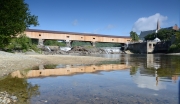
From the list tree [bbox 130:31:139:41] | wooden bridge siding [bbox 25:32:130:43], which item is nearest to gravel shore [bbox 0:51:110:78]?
wooden bridge siding [bbox 25:32:130:43]

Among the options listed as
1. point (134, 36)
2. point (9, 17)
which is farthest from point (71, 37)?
point (9, 17)

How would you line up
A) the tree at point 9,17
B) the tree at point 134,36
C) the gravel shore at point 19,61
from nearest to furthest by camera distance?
the gravel shore at point 19,61 → the tree at point 9,17 → the tree at point 134,36

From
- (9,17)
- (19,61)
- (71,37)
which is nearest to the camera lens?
(19,61)

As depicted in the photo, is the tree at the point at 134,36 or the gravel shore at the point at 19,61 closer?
the gravel shore at the point at 19,61

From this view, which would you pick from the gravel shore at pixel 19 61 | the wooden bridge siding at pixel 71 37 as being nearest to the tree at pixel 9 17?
the gravel shore at pixel 19 61

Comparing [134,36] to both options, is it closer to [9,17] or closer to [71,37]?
[71,37]

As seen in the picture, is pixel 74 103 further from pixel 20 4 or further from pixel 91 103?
pixel 20 4

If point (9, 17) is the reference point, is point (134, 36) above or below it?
above

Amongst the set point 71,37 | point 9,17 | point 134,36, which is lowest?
point 9,17

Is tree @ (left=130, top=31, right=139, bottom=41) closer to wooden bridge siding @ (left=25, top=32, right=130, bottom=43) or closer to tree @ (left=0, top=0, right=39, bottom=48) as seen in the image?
wooden bridge siding @ (left=25, top=32, right=130, bottom=43)

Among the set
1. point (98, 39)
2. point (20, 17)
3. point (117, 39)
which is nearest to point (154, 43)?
point (117, 39)

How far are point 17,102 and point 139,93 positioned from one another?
3.44 m

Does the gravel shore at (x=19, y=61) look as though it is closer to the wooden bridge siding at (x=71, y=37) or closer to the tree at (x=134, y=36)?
the wooden bridge siding at (x=71, y=37)

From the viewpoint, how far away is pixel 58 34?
60.7 meters
